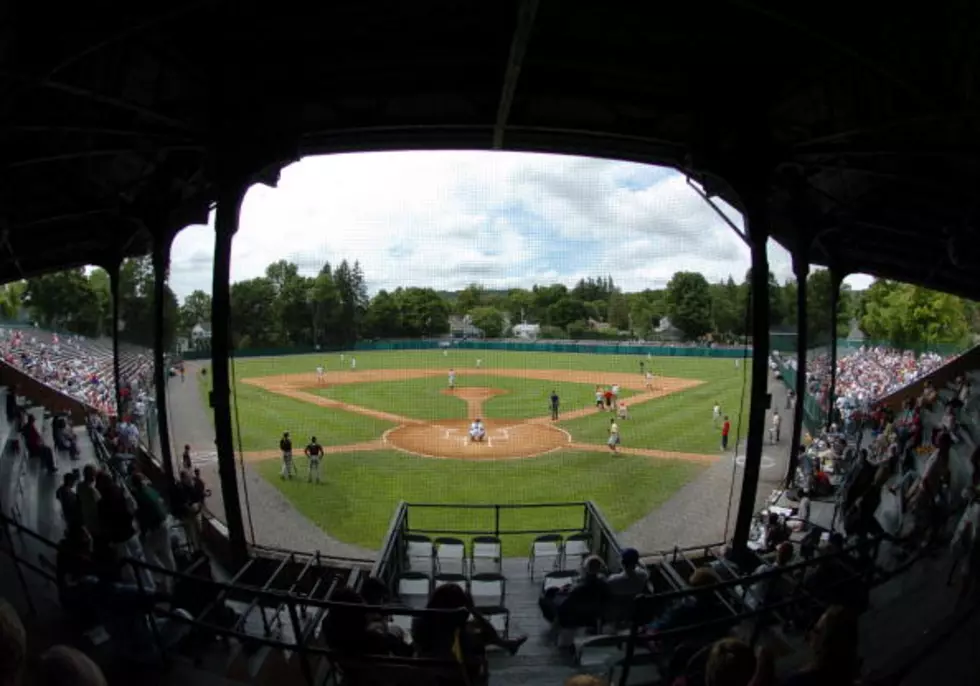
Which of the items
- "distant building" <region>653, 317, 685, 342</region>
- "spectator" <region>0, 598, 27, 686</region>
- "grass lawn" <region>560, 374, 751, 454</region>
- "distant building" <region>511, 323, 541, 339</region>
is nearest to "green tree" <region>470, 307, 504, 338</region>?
"distant building" <region>511, 323, 541, 339</region>

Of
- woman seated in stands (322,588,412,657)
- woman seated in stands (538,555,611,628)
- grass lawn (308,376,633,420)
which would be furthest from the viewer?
grass lawn (308,376,633,420)

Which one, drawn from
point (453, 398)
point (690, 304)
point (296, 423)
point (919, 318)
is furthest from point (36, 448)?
point (690, 304)

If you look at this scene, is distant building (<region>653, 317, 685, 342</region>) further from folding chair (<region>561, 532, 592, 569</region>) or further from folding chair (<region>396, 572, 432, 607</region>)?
folding chair (<region>396, 572, 432, 607</region>)

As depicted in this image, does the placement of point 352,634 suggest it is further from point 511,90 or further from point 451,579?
point 511,90

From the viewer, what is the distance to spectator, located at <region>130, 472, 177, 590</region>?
23.7ft

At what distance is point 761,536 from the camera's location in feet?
34.3

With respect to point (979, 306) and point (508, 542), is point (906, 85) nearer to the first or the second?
point (508, 542)

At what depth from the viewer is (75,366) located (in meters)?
20.8

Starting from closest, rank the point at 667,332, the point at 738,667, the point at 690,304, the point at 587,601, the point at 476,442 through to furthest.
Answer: the point at 738,667, the point at 587,601, the point at 476,442, the point at 690,304, the point at 667,332

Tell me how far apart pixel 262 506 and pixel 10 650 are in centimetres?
1425

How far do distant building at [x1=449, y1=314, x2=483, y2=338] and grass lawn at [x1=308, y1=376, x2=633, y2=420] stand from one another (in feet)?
36.8

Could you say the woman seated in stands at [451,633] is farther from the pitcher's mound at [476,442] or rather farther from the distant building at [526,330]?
the distant building at [526,330]

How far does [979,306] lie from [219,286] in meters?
18.5

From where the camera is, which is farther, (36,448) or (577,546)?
(36,448)
